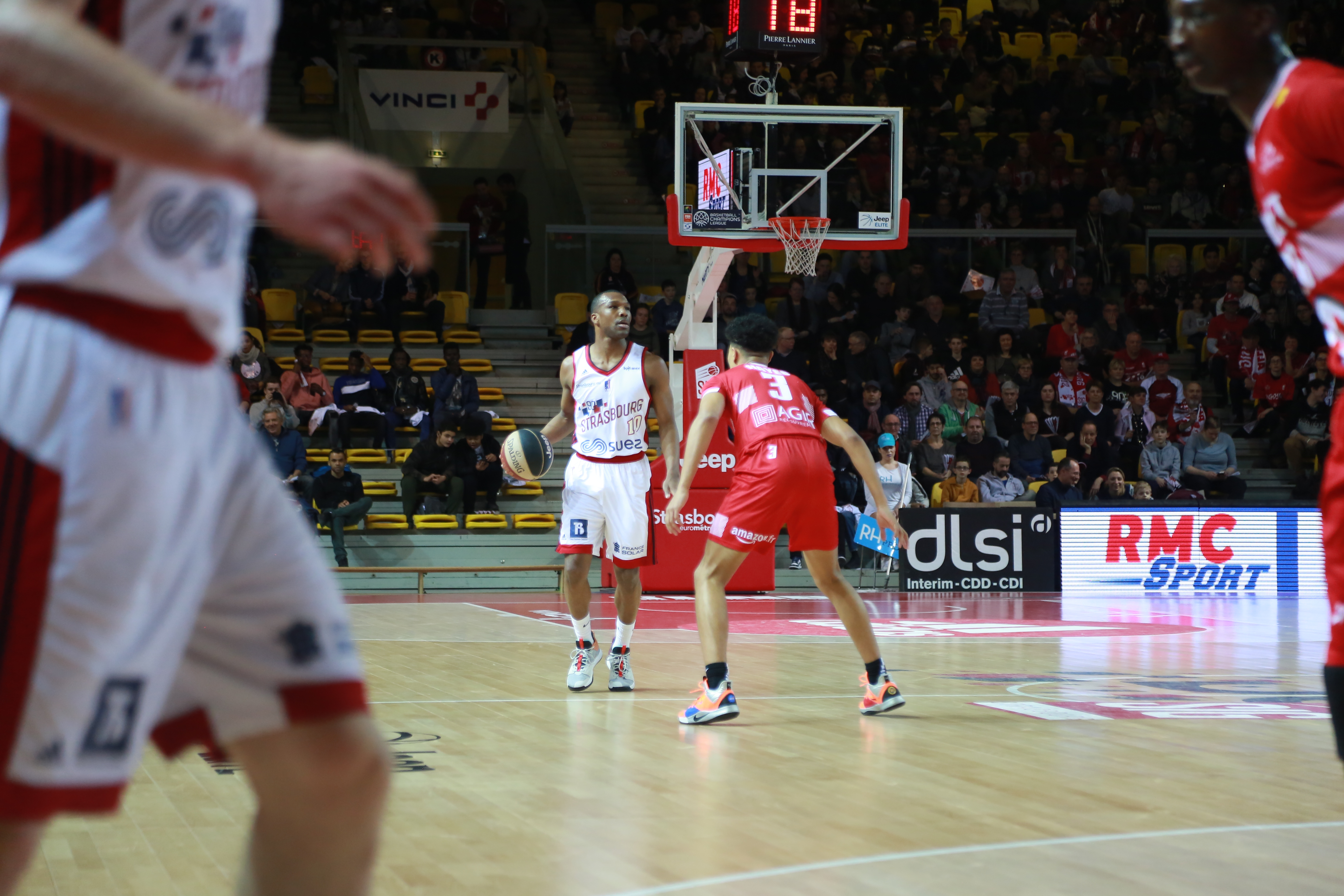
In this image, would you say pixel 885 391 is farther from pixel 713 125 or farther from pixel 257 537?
pixel 257 537

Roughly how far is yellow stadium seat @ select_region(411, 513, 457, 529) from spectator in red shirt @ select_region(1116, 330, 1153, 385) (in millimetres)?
9256

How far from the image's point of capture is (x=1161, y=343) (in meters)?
20.2

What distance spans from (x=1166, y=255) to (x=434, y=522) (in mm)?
11763

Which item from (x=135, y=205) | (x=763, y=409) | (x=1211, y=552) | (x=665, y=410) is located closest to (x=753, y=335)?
(x=763, y=409)

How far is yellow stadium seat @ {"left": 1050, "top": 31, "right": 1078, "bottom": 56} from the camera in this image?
79.4ft

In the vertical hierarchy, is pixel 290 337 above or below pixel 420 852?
above

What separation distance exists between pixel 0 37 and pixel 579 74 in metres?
22.3

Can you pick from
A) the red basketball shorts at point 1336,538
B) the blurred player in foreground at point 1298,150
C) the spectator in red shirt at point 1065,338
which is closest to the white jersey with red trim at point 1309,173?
the blurred player in foreground at point 1298,150

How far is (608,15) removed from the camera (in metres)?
23.2

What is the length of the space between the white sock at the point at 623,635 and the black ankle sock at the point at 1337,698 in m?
5.24

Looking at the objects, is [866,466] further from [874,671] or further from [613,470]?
[613,470]

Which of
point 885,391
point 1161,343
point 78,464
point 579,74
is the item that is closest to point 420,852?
point 78,464

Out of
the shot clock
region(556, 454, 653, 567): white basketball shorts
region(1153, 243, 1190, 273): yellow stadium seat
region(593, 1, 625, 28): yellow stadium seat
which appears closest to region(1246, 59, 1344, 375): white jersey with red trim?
region(556, 454, 653, 567): white basketball shorts

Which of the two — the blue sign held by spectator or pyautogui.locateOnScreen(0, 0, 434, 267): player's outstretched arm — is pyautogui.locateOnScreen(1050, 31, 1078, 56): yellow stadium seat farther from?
pyautogui.locateOnScreen(0, 0, 434, 267): player's outstretched arm
